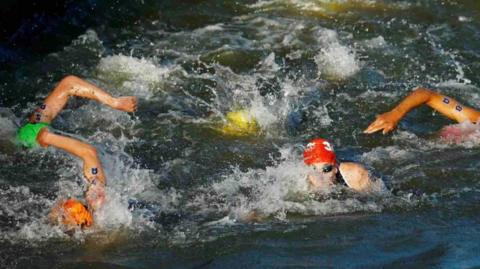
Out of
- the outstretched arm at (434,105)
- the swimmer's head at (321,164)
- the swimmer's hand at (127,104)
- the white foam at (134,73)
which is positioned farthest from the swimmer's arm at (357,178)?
the white foam at (134,73)

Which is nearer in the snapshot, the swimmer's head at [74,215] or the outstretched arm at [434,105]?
the swimmer's head at [74,215]

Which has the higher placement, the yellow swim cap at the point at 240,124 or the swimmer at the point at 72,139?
the swimmer at the point at 72,139

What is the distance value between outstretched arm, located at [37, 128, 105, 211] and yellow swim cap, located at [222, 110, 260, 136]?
2.46 meters

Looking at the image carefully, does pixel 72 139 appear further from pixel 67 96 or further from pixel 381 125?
pixel 381 125

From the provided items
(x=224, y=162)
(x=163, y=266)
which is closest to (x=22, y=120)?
(x=224, y=162)

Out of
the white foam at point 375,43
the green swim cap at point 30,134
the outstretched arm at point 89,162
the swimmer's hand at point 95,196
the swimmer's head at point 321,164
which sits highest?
the green swim cap at point 30,134

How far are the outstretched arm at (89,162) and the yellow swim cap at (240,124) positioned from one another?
2.46 meters

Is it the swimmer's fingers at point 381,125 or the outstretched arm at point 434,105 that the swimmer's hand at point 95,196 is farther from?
the outstretched arm at point 434,105

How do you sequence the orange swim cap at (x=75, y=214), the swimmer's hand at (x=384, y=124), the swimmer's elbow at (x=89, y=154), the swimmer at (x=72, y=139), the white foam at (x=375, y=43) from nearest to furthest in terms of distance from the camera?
the orange swim cap at (x=75, y=214)
the swimmer at (x=72, y=139)
the swimmer's elbow at (x=89, y=154)
the swimmer's hand at (x=384, y=124)
the white foam at (x=375, y=43)

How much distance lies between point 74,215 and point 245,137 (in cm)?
309

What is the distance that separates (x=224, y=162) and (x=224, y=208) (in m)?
1.29

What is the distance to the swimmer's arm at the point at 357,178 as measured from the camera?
27.4 feet

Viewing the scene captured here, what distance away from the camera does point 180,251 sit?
7254mm

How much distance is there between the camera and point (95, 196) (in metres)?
7.83
